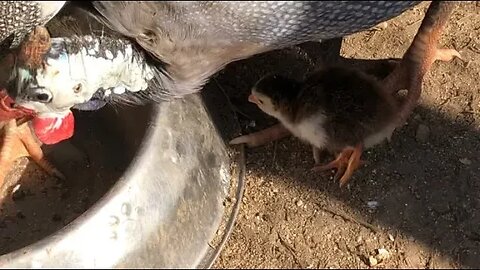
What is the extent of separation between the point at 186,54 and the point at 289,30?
21 centimetres

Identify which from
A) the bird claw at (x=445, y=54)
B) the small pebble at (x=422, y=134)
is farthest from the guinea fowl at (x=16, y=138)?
the bird claw at (x=445, y=54)

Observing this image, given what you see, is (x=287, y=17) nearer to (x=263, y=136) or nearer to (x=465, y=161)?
(x=263, y=136)

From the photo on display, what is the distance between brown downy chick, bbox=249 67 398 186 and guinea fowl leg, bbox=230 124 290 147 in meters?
0.08

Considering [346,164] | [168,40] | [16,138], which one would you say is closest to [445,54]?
[346,164]

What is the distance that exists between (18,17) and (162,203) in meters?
0.49

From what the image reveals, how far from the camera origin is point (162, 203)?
1996 mm

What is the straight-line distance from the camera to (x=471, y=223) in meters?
2.13

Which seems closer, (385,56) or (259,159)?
(259,159)

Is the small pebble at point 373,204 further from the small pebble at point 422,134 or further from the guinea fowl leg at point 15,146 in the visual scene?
the guinea fowl leg at point 15,146

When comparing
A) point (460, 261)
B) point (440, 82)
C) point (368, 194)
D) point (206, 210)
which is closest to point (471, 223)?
point (460, 261)

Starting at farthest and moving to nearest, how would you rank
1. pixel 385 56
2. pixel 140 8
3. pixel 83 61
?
pixel 385 56 → pixel 83 61 → pixel 140 8

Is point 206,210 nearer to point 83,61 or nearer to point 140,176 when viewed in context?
point 140,176

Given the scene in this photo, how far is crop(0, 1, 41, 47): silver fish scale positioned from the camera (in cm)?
190

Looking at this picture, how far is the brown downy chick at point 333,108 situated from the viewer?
207 cm
